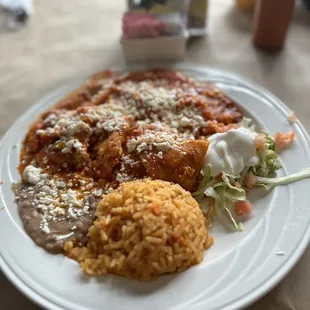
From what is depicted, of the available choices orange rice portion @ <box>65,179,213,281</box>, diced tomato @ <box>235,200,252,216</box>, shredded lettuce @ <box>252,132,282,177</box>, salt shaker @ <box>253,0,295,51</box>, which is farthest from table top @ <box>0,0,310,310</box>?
orange rice portion @ <box>65,179,213,281</box>

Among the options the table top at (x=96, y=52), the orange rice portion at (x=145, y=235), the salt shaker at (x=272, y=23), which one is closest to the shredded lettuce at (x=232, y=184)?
the orange rice portion at (x=145, y=235)

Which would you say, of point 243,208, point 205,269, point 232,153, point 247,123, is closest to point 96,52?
point 247,123

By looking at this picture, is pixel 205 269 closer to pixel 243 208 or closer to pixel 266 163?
pixel 243 208

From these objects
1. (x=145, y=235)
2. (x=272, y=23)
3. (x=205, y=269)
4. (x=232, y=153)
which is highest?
(x=272, y=23)

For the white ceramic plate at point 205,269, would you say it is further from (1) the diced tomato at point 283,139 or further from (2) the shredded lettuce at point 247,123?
(2) the shredded lettuce at point 247,123

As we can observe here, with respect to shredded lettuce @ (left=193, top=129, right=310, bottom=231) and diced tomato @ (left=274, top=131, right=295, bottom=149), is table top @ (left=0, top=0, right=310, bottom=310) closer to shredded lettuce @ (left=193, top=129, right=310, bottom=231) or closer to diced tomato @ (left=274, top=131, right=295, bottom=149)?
diced tomato @ (left=274, top=131, right=295, bottom=149)
